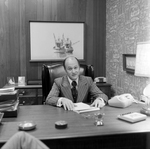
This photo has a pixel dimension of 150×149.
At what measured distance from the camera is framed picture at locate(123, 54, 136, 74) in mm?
3324

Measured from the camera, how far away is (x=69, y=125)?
5.41ft

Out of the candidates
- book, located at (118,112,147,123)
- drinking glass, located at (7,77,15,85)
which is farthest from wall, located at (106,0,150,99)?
drinking glass, located at (7,77,15,85)

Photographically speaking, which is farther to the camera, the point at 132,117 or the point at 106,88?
the point at 106,88

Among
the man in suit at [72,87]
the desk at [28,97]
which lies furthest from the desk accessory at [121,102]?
the desk at [28,97]

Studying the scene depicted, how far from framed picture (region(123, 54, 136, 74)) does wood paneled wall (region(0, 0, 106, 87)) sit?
1066 millimetres

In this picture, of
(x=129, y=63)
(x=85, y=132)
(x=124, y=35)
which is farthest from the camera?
(x=124, y=35)

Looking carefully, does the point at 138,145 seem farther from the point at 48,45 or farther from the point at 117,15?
the point at 48,45

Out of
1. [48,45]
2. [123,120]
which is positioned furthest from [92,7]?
[123,120]

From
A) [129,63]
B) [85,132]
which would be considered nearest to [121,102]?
[85,132]

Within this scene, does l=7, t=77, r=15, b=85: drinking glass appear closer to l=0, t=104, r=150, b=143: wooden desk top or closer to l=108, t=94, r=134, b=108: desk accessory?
l=0, t=104, r=150, b=143: wooden desk top

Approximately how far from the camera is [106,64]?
15.1 feet

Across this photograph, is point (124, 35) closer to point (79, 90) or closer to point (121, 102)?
point (79, 90)

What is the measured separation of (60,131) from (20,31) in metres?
A: 3.14

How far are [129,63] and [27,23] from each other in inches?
80.9
